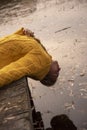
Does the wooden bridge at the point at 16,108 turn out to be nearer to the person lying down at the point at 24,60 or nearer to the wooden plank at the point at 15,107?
the wooden plank at the point at 15,107

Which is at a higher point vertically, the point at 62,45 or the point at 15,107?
the point at 15,107

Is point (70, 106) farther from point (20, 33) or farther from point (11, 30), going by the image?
point (11, 30)

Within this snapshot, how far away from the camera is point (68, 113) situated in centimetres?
586

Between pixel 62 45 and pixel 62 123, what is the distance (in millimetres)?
3552

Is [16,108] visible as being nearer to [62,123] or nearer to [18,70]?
[18,70]

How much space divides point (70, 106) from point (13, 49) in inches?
52.6

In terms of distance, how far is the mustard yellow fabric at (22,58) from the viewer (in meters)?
5.23

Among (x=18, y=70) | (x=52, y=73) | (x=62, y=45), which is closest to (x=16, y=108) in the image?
(x=18, y=70)

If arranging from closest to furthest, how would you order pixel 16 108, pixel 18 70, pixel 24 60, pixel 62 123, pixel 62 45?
pixel 16 108
pixel 18 70
pixel 24 60
pixel 62 123
pixel 62 45

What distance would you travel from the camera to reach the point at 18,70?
5.21 metres

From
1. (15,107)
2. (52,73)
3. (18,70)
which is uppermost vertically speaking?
(18,70)

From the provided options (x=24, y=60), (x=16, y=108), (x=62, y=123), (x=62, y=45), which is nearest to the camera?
(x=16, y=108)

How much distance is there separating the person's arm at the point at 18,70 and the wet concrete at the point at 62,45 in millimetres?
995

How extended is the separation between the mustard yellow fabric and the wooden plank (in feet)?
0.41
